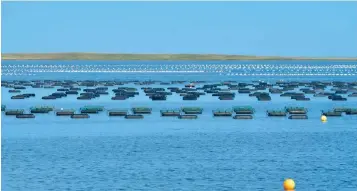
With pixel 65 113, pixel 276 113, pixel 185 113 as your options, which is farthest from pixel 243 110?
pixel 65 113

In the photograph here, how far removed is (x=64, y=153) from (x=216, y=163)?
1224 centimetres

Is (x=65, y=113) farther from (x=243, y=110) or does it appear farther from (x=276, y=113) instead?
(x=276, y=113)

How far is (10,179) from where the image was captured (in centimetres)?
4569

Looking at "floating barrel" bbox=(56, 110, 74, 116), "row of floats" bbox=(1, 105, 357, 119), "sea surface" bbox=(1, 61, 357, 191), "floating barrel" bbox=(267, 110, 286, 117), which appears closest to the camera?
"sea surface" bbox=(1, 61, 357, 191)

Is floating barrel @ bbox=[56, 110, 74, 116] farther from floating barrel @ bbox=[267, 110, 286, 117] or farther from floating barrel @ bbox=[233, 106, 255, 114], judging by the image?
floating barrel @ bbox=[267, 110, 286, 117]

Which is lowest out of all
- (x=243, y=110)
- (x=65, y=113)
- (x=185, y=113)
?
(x=65, y=113)

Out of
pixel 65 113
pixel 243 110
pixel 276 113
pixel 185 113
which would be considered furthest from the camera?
pixel 185 113

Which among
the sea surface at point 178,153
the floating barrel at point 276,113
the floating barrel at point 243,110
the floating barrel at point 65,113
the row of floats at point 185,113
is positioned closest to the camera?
the sea surface at point 178,153

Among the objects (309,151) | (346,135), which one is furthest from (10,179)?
(346,135)

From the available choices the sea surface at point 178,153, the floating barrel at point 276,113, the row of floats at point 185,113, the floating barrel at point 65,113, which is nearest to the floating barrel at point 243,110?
the row of floats at point 185,113

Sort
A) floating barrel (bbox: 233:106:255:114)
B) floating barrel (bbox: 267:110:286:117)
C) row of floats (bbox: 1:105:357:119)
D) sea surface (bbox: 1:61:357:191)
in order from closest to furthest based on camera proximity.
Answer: sea surface (bbox: 1:61:357:191) < row of floats (bbox: 1:105:357:119) < floating barrel (bbox: 267:110:286:117) < floating barrel (bbox: 233:106:255:114)

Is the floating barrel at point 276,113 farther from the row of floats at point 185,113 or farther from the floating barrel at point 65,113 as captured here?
the floating barrel at point 65,113

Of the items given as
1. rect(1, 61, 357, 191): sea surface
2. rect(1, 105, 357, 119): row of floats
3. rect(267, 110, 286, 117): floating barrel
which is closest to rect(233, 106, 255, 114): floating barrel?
rect(1, 105, 357, 119): row of floats

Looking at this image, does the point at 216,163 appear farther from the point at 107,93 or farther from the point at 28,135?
the point at 107,93
